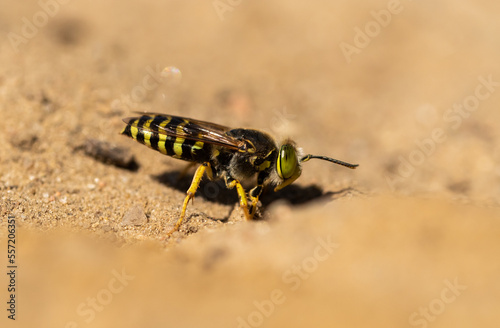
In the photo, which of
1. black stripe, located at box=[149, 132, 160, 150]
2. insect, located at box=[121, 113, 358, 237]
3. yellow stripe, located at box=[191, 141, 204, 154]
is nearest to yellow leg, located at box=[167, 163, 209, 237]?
insect, located at box=[121, 113, 358, 237]

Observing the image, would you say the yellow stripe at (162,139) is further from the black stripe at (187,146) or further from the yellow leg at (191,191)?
the yellow leg at (191,191)

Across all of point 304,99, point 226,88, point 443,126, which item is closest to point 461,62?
point 443,126

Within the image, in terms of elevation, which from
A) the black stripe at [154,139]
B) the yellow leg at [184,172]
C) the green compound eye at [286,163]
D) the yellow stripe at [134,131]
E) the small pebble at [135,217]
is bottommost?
the yellow leg at [184,172]

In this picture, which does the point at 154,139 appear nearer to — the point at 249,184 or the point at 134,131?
the point at 134,131

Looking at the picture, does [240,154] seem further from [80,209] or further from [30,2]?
[30,2]

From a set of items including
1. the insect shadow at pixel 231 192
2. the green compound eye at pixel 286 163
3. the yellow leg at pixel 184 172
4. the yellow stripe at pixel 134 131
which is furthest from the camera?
the yellow leg at pixel 184 172

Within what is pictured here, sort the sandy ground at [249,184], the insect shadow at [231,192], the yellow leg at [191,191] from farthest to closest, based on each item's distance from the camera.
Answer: the insect shadow at [231,192] → the yellow leg at [191,191] → the sandy ground at [249,184]

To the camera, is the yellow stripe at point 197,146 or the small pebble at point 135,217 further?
the yellow stripe at point 197,146

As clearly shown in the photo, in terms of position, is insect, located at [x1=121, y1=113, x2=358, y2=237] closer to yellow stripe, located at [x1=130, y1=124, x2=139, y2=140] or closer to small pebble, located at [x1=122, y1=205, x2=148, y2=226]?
yellow stripe, located at [x1=130, y1=124, x2=139, y2=140]

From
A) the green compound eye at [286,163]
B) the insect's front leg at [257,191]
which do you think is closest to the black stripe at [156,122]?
the insect's front leg at [257,191]
